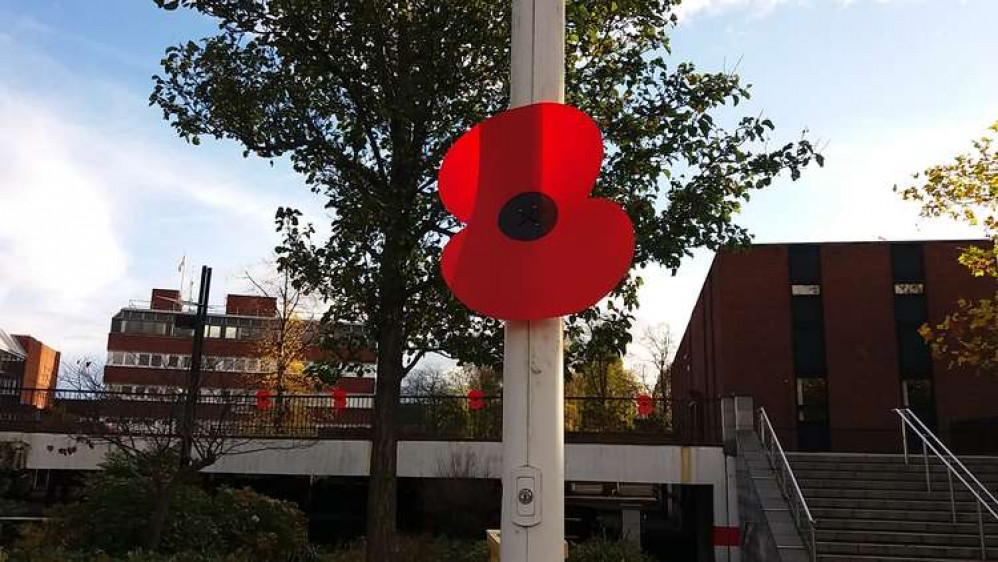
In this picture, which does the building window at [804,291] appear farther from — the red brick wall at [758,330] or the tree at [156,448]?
the tree at [156,448]

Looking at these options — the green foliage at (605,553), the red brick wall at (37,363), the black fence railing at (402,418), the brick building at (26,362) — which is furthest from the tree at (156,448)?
the red brick wall at (37,363)

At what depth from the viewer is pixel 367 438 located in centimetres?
1866

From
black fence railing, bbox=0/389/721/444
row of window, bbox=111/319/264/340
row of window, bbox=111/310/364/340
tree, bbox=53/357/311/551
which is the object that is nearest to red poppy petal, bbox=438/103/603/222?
tree, bbox=53/357/311/551

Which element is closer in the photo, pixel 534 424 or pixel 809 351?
pixel 534 424

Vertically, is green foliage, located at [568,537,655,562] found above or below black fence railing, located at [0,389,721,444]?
below

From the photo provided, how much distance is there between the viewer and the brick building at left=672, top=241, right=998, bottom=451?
78.5ft

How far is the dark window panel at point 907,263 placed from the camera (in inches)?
981

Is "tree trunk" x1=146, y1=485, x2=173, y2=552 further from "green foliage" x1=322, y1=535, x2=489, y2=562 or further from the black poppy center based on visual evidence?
the black poppy center

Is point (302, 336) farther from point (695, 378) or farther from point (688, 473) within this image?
point (688, 473)

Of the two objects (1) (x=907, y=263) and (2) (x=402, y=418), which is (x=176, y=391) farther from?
(1) (x=907, y=263)

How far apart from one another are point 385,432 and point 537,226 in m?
5.81

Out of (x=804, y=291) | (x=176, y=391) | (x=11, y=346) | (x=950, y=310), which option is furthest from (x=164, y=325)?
(x=950, y=310)

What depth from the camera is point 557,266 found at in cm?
404

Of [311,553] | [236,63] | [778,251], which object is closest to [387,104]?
[236,63]
